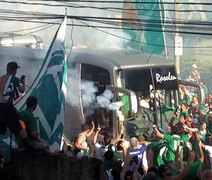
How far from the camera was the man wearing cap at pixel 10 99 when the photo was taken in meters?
6.91

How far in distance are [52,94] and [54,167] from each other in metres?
1.32

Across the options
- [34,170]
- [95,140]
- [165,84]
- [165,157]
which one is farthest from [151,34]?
[34,170]

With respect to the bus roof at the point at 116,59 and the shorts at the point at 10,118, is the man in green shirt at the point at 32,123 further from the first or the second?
→ the bus roof at the point at 116,59

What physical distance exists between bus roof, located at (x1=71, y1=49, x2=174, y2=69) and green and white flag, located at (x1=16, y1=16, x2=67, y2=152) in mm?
4030

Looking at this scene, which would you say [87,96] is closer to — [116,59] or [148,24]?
[116,59]

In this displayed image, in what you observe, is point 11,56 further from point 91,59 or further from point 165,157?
point 165,157

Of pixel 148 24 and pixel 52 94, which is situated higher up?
pixel 148 24

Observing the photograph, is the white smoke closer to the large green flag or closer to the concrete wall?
the large green flag

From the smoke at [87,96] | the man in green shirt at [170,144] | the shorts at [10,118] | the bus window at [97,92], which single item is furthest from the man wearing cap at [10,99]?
the bus window at [97,92]

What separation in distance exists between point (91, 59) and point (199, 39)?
74.3 ft

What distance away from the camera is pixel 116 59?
12.5 metres

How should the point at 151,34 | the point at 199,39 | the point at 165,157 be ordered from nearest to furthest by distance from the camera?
1. the point at 165,157
2. the point at 151,34
3. the point at 199,39

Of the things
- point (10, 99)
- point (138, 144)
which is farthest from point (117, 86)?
point (10, 99)

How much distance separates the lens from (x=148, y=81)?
41.3 feet
